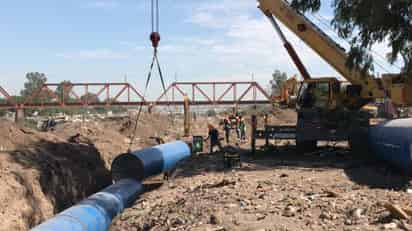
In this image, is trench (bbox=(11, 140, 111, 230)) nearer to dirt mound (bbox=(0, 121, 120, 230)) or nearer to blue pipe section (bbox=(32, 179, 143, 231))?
dirt mound (bbox=(0, 121, 120, 230))

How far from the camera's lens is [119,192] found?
12.6m

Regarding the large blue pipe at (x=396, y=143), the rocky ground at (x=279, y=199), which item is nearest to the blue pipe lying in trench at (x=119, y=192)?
the rocky ground at (x=279, y=199)

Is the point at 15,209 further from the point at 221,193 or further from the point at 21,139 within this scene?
the point at 21,139

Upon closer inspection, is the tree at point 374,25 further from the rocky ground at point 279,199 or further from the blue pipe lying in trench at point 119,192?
the blue pipe lying in trench at point 119,192

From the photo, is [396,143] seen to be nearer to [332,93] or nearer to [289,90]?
[332,93]

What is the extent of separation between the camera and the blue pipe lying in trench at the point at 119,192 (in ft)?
29.6

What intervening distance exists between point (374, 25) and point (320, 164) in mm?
4320

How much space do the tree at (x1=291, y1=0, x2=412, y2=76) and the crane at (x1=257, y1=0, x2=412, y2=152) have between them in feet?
2.48

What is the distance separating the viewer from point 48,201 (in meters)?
13.2

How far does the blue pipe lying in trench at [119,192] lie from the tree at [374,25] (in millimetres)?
6558

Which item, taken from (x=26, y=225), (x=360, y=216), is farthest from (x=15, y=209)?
(x=360, y=216)

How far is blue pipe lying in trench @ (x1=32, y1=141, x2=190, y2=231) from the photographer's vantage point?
9.03 m

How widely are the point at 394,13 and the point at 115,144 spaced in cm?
1405

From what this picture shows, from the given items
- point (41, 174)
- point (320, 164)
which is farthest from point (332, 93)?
point (41, 174)
